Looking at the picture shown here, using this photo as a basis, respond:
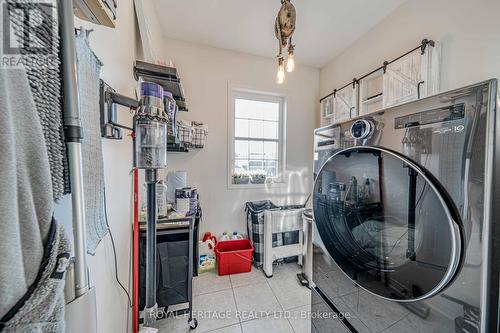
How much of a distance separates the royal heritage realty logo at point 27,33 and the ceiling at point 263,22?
1917 millimetres

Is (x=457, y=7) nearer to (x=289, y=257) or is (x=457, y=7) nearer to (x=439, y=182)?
(x=439, y=182)

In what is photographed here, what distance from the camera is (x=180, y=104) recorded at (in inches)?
76.4

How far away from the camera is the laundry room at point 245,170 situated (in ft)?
0.97

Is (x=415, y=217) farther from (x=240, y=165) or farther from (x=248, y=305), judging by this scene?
(x=240, y=165)

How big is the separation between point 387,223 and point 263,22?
2145 millimetres

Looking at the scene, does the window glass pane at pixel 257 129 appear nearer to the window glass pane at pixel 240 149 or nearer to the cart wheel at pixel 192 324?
the window glass pane at pixel 240 149

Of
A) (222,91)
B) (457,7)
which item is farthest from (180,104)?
(457,7)

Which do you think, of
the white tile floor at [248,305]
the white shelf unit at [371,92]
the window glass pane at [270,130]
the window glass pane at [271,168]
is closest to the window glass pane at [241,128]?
the window glass pane at [270,130]

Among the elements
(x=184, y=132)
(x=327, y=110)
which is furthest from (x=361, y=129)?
(x=327, y=110)

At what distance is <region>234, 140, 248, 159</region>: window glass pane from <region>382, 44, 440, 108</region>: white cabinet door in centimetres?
163

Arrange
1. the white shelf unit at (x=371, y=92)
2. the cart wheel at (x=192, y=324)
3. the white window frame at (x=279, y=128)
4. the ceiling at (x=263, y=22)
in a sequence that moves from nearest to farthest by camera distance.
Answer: the cart wheel at (x=192, y=324) → the ceiling at (x=263, y=22) → the white shelf unit at (x=371, y=92) → the white window frame at (x=279, y=128)

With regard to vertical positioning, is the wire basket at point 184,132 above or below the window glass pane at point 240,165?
above

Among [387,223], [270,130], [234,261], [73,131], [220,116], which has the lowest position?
[234,261]

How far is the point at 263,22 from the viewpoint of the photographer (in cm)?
197
